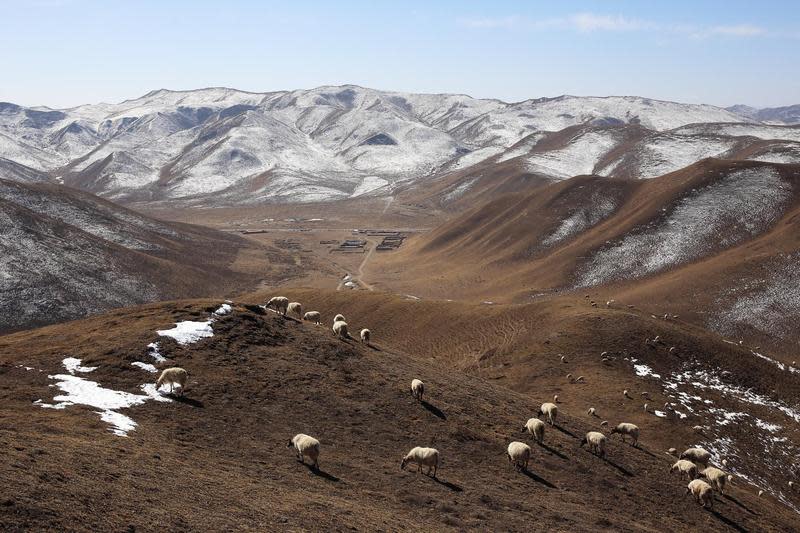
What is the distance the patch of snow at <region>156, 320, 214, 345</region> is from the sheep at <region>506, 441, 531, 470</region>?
16510mm

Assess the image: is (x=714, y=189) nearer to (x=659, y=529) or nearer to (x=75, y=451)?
(x=659, y=529)

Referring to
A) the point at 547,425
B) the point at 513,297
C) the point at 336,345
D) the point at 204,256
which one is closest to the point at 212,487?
the point at 336,345

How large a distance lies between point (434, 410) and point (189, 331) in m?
13.6

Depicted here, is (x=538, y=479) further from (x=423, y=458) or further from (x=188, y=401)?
(x=188, y=401)

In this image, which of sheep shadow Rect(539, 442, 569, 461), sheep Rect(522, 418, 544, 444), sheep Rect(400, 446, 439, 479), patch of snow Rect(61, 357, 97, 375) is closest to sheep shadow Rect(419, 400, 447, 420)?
sheep Rect(522, 418, 544, 444)

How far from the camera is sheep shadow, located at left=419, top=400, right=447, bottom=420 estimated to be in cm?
2722

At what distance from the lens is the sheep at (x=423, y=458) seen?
21544 millimetres

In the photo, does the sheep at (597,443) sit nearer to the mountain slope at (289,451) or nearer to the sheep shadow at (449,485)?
the mountain slope at (289,451)

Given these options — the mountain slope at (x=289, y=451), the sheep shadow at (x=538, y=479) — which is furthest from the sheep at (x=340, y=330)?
the sheep shadow at (x=538, y=479)

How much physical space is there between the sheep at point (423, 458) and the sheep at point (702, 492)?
12580 millimetres

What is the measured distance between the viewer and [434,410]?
27719 millimetres

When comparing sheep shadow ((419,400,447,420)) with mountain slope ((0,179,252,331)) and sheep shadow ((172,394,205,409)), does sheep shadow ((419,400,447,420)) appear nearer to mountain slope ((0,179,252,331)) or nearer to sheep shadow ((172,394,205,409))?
sheep shadow ((172,394,205,409))

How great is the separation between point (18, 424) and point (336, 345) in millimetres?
16473

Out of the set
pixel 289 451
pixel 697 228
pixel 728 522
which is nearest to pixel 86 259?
pixel 289 451
